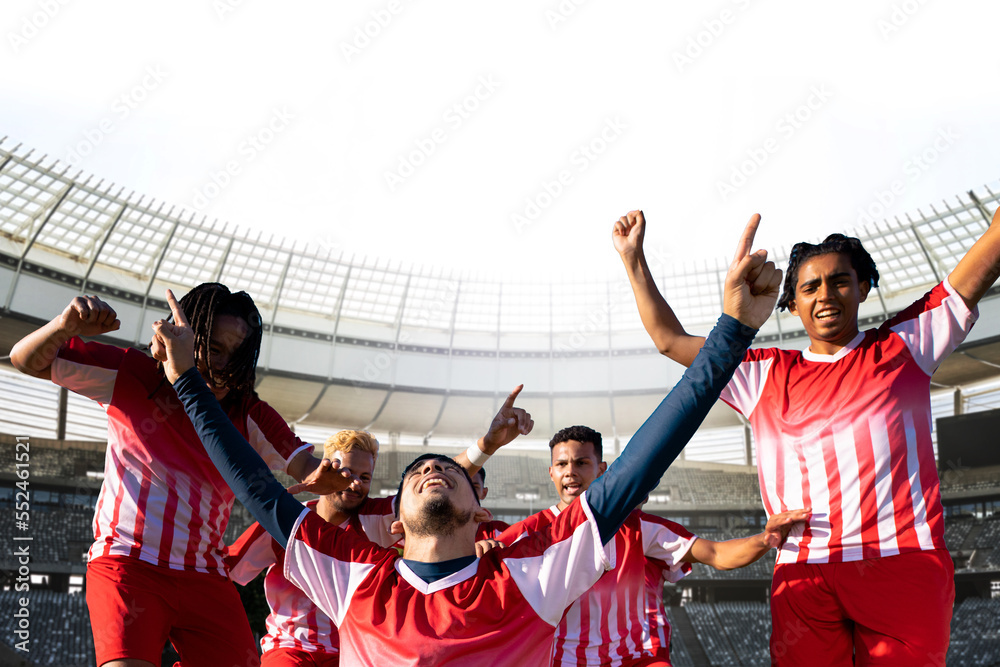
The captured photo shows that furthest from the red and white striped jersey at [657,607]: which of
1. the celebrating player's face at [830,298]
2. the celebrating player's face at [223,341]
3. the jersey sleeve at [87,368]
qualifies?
the jersey sleeve at [87,368]

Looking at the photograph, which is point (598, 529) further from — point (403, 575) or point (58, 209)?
point (58, 209)

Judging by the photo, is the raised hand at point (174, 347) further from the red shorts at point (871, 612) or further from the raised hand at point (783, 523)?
the red shorts at point (871, 612)

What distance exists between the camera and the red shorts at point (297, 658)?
179 inches

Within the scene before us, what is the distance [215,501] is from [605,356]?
1401 inches

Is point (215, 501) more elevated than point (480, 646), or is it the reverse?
point (215, 501)

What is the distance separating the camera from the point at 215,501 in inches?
150

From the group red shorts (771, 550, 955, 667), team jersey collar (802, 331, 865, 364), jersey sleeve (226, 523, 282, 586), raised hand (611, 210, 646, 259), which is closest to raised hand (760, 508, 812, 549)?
red shorts (771, 550, 955, 667)

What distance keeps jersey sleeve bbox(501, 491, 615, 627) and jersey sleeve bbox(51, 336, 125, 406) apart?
2255mm

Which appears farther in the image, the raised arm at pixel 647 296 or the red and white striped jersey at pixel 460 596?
the raised arm at pixel 647 296

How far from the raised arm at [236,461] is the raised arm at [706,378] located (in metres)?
1.19

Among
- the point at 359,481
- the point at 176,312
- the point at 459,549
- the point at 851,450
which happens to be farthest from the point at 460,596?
the point at 359,481

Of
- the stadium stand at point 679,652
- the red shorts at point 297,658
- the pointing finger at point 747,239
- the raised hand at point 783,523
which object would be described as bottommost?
the stadium stand at point 679,652

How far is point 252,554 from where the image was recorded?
190 inches

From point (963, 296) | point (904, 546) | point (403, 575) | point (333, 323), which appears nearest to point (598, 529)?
point (403, 575)
